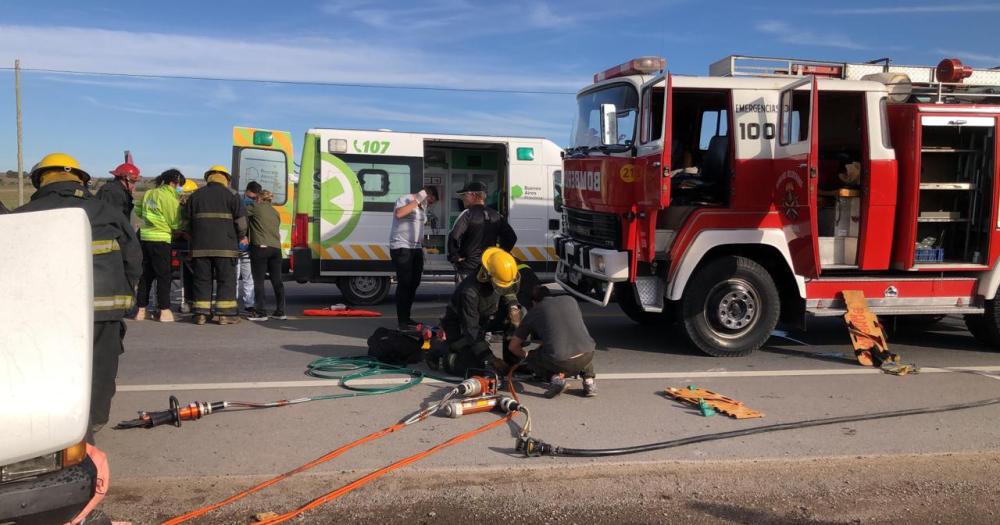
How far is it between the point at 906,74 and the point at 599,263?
393cm

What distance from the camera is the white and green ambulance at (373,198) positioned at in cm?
1036

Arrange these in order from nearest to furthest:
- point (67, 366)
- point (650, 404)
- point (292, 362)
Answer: point (67, 366), point (650, 404), point (292, 362)

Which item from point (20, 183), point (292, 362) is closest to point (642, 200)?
point (292, 362)

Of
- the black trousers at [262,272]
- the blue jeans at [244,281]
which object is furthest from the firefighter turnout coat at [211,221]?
the blue jeans at [244,281]

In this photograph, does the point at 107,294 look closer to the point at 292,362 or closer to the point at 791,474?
the point at 292,362

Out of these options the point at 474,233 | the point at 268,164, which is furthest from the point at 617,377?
the point at 268,164

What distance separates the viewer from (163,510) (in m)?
3.76

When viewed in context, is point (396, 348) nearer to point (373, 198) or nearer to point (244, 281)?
point (244, 281)

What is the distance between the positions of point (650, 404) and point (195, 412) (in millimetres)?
3322

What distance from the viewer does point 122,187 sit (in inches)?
350

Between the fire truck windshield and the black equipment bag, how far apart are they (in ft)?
9.39

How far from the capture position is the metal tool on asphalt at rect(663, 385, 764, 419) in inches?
210

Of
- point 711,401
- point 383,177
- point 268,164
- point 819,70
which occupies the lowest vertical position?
point 711,401

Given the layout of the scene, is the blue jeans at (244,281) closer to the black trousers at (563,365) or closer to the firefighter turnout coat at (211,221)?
the firefighter turnout coat at (211,221)
